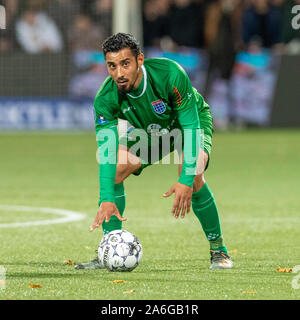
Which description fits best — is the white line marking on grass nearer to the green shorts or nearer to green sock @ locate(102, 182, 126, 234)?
green sock @ locate(102, 182, 126, 234)

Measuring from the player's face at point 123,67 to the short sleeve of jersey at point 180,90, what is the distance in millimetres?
274

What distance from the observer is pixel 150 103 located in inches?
266

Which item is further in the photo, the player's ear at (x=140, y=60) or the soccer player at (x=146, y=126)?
the player's ear at (x=140, y=60)

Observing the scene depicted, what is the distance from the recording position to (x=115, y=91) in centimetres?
670

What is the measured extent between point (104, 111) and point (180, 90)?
0.56 m

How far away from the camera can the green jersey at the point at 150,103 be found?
658 centimetres

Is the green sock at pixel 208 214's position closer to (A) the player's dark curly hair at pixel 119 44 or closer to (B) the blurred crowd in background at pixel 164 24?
(A) the player's dark curly hair at pixel 119 44

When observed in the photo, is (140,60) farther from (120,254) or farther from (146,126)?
(120,254)

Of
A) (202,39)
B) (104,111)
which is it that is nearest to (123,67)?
(104,111)

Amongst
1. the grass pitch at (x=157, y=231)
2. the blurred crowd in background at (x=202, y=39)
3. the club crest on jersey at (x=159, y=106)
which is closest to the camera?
the grass pitch at (x=157, y=231)

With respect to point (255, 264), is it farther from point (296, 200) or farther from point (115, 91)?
point (296, 200)

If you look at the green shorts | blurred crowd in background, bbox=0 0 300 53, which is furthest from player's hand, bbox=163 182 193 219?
blurred crowd in background, bbox=0 0 300 53

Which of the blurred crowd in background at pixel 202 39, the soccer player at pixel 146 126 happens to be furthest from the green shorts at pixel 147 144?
the blurred crowd in background at pixel 202 39

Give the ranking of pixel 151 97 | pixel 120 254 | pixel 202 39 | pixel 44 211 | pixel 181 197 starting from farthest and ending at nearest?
pixel 202 39 < pixel 44 211 < pixel 151 97 < pixel 120 254 < pixel 181 197
